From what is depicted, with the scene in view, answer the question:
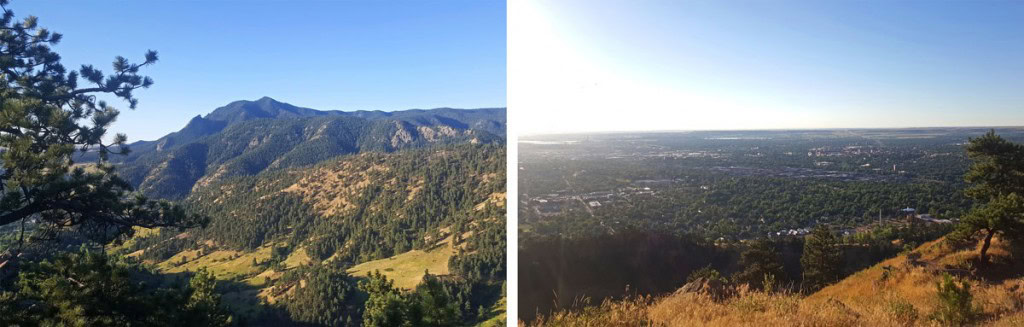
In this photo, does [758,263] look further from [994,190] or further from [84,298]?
[84,298]

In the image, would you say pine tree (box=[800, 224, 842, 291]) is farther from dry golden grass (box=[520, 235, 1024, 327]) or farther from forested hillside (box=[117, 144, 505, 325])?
forested hillside (box=[117, 144, 505, 325])

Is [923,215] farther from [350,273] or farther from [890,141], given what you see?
[350,273]

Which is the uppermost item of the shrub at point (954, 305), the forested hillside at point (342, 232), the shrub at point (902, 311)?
the shrub at point (954, 305)

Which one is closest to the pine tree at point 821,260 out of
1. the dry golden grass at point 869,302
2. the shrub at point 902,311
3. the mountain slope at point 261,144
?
the dry golden grass at point 869,302

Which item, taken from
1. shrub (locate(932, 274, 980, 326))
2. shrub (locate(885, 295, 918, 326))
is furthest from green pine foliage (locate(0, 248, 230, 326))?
shrub (locate(932, 274, 980, 326))

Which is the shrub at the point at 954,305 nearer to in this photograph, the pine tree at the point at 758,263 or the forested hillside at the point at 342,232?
the pine tree at the point at 758,263

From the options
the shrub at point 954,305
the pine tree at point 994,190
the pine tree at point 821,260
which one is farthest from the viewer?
the pine tree at point 821,260

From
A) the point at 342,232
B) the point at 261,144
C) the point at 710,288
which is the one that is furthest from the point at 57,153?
the point at 261,144
